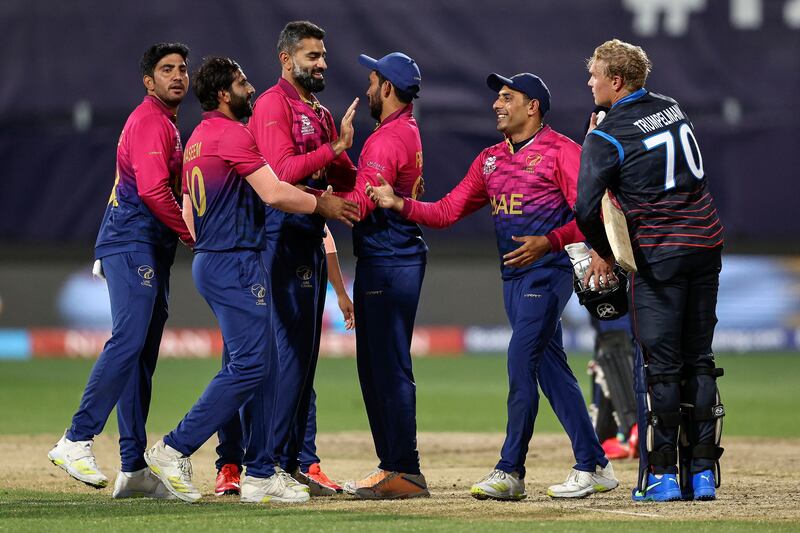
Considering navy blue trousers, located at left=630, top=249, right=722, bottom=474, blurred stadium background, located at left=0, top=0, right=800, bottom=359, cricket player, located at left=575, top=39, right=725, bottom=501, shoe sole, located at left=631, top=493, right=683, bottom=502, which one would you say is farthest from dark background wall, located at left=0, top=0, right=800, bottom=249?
shoe sole, located at left=631, top=493, right=683, bottom=502

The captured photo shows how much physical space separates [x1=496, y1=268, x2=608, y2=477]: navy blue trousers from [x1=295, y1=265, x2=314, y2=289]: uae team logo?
104 centimetres

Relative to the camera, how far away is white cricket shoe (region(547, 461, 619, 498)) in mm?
6559

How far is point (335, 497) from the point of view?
6695mm

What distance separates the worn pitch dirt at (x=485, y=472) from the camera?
5984 millimetres

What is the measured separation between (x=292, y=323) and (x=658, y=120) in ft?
7.02

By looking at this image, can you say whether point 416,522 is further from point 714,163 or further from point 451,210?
point 714,163

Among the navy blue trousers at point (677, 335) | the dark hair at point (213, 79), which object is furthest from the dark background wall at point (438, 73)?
the navy blue trousers at point (677, 335)

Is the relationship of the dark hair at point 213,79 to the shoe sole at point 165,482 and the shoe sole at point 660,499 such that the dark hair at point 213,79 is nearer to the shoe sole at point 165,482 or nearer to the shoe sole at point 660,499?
the shoe sole at point 165,482

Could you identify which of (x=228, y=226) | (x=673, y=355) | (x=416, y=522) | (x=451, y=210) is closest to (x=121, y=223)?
(x=228, y=226)

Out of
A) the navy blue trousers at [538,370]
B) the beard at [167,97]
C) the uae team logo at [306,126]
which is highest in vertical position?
the beard at [167,97]

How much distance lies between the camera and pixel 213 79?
6324 mm

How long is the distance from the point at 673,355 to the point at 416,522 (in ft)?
5.11

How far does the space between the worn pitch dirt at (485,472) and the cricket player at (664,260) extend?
270 millimetres

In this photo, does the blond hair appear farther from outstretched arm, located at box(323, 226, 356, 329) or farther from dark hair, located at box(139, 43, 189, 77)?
dark hair, located at box(139, 43, 189, 77)
